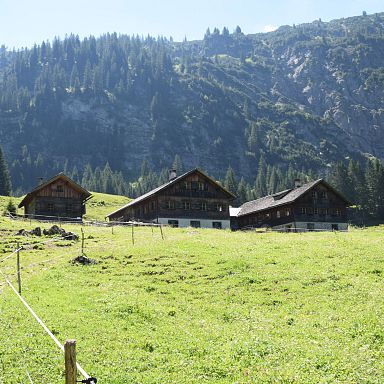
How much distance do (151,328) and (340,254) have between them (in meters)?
20.4

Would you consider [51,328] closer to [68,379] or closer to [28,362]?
[28,362]

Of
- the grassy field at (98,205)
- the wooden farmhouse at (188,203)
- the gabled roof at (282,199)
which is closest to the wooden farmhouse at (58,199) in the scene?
the wooden farmhouse at (188,203)

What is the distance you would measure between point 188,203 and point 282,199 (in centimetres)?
1820

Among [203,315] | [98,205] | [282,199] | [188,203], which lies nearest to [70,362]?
[203,315]

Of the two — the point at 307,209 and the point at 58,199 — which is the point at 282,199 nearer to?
the point at 307,209

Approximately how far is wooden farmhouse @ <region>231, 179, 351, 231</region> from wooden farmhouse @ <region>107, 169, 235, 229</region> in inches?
406

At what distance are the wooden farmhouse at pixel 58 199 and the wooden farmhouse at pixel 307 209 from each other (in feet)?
110

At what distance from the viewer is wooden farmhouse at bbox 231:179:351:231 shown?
277ft

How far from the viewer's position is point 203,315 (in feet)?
74.7

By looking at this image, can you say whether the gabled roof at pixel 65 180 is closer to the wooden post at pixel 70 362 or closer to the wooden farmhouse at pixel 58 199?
the wooden farmhouse at pixel 58 199

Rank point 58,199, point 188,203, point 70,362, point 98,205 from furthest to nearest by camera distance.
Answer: point 98,205 < point 58,199 < point 188,203 < point 70,362

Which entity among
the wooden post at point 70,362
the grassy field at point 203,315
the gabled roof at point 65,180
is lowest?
the grassy field at point 203,315

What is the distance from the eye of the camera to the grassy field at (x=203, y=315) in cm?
1548

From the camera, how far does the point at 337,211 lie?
8850cm
